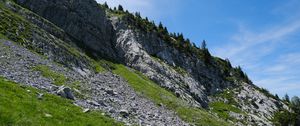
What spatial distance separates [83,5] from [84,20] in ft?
19.4

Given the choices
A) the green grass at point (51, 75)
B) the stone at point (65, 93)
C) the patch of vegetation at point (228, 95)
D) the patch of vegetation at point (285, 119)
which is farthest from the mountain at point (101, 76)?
the patch of vegetation at point (285, 119)

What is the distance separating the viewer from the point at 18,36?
195 feet

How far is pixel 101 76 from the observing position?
65875 millimetres

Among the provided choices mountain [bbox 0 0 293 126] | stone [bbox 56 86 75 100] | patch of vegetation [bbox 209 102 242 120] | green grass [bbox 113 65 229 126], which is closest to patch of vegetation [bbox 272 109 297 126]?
mountain [bbox 0 0 293 126]

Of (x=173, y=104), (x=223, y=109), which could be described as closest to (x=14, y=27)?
(x=173, y=104)

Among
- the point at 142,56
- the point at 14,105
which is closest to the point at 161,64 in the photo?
the point at 142,56

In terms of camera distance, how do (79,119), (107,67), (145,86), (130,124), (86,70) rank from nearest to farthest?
(79,119)
(130,124)
(86,70)
(145,86)
(107,67)

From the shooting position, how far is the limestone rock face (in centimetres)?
8881

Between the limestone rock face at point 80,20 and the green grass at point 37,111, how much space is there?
5680 centimetres

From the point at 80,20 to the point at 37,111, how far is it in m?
73.3

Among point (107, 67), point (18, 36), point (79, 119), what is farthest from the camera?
point (107, 67)

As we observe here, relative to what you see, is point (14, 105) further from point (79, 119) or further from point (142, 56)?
point (142, 56)

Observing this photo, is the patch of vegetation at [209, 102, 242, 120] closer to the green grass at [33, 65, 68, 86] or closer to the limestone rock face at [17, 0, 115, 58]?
the limestone rock face at [17, 0, 115, 58]

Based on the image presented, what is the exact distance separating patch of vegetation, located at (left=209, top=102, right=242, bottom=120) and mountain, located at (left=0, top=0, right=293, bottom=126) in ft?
1.76
